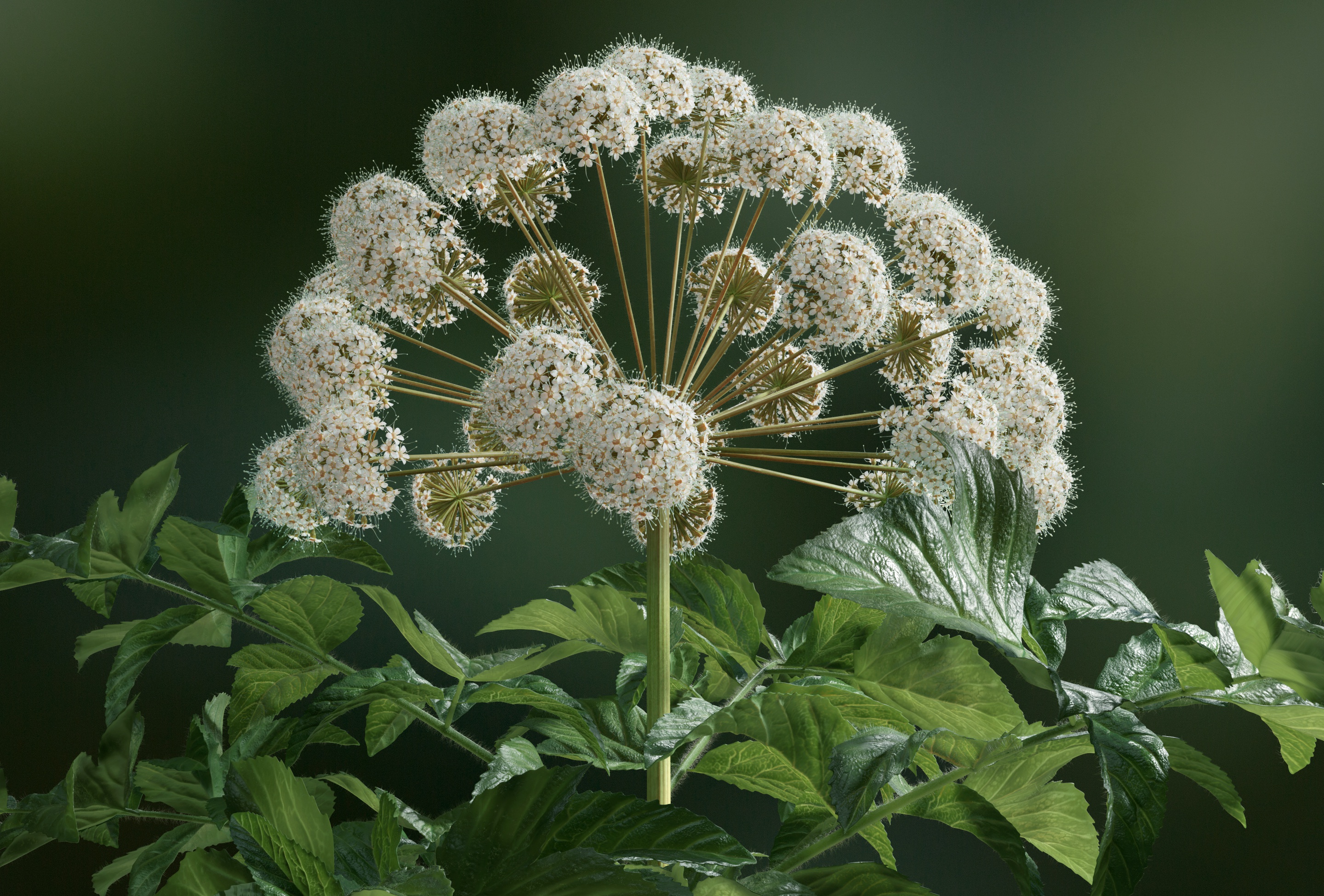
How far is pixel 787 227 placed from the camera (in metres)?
1.14

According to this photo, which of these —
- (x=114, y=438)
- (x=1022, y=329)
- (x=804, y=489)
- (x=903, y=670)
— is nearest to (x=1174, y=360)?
(x=804, y=489)

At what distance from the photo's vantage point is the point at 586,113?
615 millimetres

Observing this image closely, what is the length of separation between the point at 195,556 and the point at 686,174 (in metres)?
0.46

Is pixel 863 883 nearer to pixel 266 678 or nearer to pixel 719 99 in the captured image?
pixel 266 678

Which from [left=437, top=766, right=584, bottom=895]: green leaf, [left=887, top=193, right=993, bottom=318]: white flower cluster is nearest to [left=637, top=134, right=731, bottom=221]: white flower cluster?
[left=887, top=193, right=993, bottom=318]: white flower cluster

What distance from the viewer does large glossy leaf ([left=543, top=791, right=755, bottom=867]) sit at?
0.43m

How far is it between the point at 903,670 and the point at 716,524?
58 centimetres

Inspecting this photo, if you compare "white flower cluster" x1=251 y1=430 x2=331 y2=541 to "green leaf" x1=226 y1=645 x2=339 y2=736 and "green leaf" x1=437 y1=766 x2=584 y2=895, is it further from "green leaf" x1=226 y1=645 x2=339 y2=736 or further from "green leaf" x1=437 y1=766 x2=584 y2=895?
"green leaf" x1=437 y1=766 x2=584 y2=895

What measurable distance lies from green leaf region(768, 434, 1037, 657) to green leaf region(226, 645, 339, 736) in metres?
0.36

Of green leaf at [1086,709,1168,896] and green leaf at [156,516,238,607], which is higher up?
green leaf at [1086,709,1168,896]

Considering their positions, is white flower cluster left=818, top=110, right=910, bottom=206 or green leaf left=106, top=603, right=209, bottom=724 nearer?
green leaf left=106, top=603, right=209, bottom=724

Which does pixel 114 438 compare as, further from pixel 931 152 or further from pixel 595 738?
pixel 931 152

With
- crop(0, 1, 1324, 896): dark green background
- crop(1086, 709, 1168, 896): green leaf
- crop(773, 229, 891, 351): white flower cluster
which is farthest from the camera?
crop(0, 1, 1324, 896): dark green background

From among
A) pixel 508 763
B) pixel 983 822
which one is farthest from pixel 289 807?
pixel 983 822
